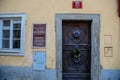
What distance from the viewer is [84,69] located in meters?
9.14

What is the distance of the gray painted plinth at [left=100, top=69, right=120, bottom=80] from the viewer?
8750 mm

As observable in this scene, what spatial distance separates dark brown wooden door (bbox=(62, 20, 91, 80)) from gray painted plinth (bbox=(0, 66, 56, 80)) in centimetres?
57

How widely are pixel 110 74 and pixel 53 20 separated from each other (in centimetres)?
261

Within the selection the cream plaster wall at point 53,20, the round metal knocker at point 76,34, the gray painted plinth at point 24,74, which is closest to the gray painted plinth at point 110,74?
the cream plaster wall at point 53,20

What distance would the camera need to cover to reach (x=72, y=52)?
910 centimetres

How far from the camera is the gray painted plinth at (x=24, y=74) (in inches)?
346

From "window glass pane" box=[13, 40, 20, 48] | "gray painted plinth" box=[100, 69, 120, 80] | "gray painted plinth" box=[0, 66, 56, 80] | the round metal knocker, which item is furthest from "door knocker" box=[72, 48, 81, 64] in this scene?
"window glass pane" box=[13, 40, 20, 48]

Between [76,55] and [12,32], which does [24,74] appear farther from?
[76,55]

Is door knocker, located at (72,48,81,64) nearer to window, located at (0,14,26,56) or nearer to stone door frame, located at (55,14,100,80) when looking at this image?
stone door frame, located at (55,14,100,80)

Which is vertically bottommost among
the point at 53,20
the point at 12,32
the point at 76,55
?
the point at 76,55

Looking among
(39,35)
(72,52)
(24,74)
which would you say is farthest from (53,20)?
(24,74)

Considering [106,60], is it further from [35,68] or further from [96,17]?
[35,68]

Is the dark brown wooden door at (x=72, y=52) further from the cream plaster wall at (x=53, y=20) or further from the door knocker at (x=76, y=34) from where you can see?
the cream plaster wall at (x=53, y=20)

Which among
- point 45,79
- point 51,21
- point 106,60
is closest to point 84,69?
point 106,60
